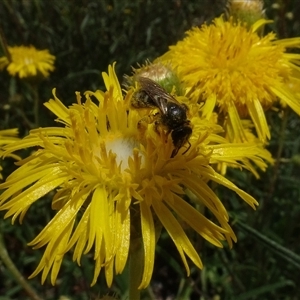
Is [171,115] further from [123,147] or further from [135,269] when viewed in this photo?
[135,269]

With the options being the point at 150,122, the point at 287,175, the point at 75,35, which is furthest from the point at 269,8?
the point at 150,122

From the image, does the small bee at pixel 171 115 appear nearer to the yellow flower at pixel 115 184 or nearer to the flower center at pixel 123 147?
the yellow flower at pixel 115 184

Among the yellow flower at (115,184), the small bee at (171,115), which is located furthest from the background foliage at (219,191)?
the small bee at (171,115)

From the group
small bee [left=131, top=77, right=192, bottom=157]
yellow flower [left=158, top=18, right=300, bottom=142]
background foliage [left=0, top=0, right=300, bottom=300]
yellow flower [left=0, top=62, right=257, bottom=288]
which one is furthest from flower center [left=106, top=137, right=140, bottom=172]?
background foliage [left=0, top=0, right=300, bottom=300]

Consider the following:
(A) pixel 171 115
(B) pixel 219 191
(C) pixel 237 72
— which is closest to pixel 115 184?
(A) pixel 171 115

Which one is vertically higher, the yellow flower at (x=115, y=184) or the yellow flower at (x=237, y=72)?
the yellow flower at (x=115, y=184)

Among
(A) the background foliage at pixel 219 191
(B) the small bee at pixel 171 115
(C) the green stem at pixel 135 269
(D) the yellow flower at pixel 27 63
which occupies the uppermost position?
(B) the small bee at pixel 171 115
